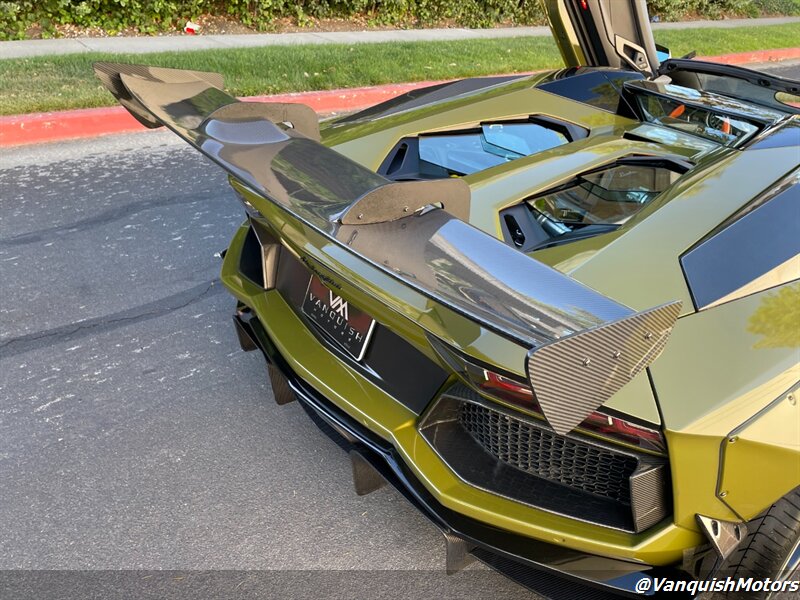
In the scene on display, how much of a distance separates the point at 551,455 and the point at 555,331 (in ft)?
2.43

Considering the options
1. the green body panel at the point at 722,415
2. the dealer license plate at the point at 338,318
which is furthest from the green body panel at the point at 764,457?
the dealer license plate at the point at 338,318

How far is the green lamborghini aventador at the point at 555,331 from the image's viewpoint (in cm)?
177

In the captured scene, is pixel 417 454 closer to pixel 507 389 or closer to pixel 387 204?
pixel 507 389

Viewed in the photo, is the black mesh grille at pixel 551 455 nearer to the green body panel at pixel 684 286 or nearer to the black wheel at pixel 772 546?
the green body panel at pixel 684 286

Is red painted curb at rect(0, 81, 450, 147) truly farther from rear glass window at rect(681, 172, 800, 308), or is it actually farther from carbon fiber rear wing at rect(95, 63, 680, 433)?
rear glass window at rect(681, 172, 800, 308)

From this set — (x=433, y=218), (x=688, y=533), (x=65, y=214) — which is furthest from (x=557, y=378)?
(x=65, y=214)

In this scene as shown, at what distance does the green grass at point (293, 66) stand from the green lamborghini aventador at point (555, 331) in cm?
482

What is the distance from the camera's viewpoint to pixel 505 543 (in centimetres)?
215

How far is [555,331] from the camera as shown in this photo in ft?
5.00

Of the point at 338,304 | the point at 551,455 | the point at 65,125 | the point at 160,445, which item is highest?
the point at 338,304

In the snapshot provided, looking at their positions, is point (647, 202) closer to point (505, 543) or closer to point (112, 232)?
point (505, 543)

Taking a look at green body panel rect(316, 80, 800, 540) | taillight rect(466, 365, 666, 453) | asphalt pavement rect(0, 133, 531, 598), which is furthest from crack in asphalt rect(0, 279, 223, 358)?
taillight rect(466, 365, 666, 453)

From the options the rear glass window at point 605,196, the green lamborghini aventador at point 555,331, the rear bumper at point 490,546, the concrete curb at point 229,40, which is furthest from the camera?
the concrete curb at point 229,40

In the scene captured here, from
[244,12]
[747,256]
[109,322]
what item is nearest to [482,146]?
[747,256]
